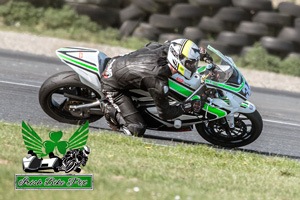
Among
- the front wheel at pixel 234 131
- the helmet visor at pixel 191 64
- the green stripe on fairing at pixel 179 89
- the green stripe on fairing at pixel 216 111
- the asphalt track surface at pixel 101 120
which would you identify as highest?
the helmet visor at pixel 191 64

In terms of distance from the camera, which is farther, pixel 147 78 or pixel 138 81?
pixel 138 81

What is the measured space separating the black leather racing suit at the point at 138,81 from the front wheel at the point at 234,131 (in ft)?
2.17

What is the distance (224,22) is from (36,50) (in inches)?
199

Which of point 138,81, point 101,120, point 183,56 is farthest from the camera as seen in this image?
point 101,120

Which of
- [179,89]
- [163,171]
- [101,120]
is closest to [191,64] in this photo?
[179,89]

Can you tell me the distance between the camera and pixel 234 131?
7.11 metres

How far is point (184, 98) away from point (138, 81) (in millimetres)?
675

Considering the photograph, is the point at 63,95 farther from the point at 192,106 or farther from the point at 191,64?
the point at 191,64

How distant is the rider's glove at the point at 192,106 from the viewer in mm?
6703

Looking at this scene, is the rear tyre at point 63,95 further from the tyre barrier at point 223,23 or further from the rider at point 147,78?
the tyre barrier at point 223,23

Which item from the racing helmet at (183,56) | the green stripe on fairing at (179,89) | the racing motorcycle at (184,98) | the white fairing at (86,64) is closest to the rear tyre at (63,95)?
the racing motorcycle at (184,98)

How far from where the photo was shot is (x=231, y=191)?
4906 mm

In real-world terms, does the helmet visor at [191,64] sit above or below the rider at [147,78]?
above

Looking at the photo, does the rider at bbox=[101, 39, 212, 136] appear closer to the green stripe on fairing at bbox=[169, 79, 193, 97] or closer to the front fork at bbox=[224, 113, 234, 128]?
the green stripe on fairing at bbox=[169, 79, 193, 97]
